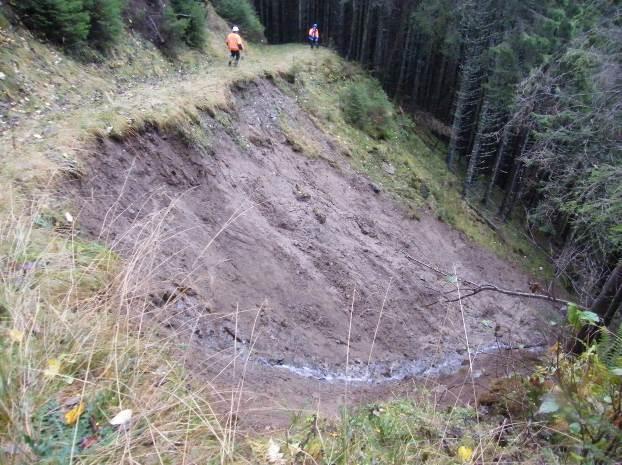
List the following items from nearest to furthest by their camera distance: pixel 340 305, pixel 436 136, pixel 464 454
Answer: pixel 464 454 < pixel 340 305 < pixel 436 136

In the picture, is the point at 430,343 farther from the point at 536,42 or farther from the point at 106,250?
the point at 536,42

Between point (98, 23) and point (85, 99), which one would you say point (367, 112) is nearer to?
point (98, 23)

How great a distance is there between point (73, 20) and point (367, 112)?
11.4 meters

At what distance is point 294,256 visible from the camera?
10438mm

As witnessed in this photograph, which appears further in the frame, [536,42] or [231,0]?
[231,0]

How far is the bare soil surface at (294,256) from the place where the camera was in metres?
6.99

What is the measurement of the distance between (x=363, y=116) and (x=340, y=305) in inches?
412

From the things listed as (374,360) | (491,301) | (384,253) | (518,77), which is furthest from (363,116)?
(374,360)

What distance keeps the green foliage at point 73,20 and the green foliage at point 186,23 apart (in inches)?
127

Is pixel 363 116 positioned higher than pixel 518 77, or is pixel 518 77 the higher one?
pixel 518 77

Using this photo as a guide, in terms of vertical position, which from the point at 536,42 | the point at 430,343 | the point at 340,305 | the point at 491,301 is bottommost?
the point at 491,301

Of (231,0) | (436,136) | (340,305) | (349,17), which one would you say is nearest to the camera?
(340,305)

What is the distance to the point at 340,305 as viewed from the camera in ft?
33.9

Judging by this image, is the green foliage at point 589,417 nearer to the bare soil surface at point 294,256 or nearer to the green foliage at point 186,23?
the bare soil surface at point 294,256
